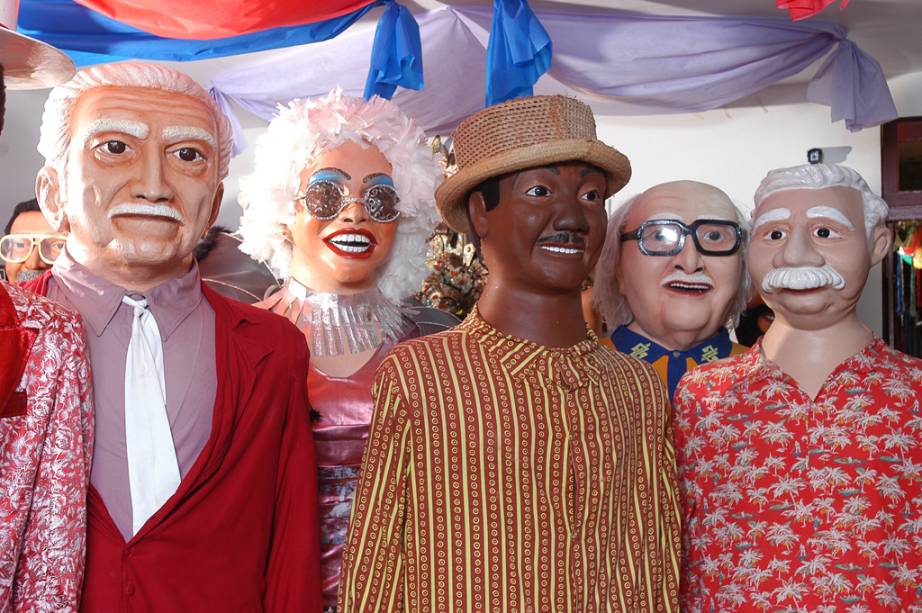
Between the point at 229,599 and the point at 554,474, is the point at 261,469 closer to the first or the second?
the point at 229,599

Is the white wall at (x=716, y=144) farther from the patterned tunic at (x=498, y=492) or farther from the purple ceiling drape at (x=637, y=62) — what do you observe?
the patterned tunic at (x=498, y=492)

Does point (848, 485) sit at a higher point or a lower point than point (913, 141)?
lower

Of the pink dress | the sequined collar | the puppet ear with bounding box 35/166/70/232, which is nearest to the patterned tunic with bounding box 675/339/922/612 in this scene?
the pink dress

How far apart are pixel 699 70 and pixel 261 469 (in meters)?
3.68

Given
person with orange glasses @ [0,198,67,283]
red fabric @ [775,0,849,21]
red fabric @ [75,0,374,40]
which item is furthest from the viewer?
person with orange glasses @ [0,198,67,283]

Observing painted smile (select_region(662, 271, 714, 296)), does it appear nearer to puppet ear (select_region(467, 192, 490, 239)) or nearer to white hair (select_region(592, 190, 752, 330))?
white hair (select_region(592, 190, 752, 330))

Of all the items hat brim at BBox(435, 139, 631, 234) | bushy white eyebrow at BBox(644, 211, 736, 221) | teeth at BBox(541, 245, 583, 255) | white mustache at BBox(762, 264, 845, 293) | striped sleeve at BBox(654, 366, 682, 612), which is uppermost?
hat brim at BBox(435, 139, 631, 234)

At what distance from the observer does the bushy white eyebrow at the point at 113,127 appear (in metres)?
2.52

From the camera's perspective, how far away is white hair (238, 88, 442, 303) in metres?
3.48

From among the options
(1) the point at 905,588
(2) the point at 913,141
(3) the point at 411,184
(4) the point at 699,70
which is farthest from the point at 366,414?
(2) the point at 913,141

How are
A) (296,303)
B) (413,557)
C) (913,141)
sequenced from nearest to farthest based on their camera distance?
1. (413,557)
2. (296,303)
3. (913,141)

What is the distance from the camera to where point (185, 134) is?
259cm

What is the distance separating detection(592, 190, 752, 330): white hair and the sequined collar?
2.31 ft

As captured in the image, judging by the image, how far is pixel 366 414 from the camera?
320cm
